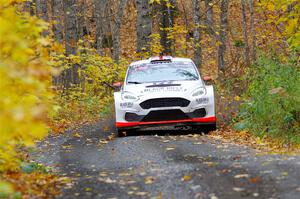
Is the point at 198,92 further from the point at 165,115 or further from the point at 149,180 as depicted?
the point at 149,180

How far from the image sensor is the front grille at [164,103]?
41.7 ft

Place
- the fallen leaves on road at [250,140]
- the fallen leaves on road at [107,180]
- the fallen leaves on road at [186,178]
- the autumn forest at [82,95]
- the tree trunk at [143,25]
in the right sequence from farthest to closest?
the tree trunk at [143,25]
the fallen leaves on road at [250,140]
the fallen leaves on road at [107,180]
the fallen leaves on road at [186,178]
the autumn forest at [82,95]

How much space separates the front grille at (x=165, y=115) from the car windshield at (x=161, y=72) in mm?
1126

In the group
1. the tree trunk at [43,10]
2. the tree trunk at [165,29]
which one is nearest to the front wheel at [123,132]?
the tree trunk at [43,10]

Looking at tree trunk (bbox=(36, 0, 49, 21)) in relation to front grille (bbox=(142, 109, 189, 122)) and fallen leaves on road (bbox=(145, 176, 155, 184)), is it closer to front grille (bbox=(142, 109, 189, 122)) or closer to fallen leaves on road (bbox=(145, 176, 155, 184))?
front grille (bbox=(142, 109, 189, 122))

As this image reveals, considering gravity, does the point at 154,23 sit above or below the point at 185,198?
above

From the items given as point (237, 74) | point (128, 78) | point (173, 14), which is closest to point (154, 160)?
point (128, 78)

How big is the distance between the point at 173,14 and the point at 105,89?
322 inches

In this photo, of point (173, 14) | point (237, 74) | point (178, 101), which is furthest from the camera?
point (173, 14)

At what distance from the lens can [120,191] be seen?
7.21 metres

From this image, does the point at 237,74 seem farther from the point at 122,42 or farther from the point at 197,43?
the point at 122,42

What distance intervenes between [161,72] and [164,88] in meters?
1.18

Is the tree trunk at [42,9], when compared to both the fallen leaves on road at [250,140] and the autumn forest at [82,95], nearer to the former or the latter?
the autumn forest at [82,95]

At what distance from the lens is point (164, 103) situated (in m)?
12.7
